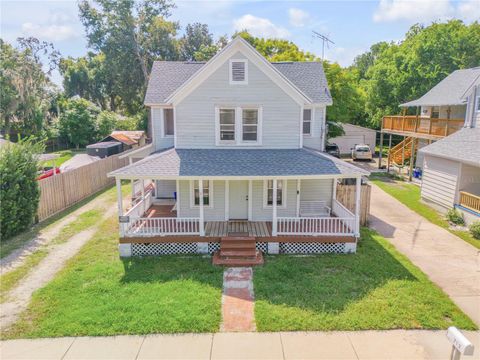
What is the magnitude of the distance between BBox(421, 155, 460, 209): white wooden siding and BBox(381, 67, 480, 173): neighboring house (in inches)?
125

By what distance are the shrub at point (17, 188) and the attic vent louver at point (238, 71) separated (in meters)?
9.31

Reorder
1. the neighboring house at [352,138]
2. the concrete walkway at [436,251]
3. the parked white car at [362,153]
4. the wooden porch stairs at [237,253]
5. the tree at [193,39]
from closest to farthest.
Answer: the concrete walkway at [436,251]
the wooden porch stairs at [237,253]
the parked white car at [362,153]
the neighboring house at [352,138]
the tree at [193,39]

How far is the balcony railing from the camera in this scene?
21.2 metres

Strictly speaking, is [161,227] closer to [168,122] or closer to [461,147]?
[168,122]

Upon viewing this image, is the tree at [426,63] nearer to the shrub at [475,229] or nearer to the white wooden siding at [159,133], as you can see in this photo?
the shrub at [475,229]

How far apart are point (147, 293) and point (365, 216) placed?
35.2 feet

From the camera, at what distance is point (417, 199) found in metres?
20.7

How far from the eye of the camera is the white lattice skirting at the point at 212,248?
12.8m

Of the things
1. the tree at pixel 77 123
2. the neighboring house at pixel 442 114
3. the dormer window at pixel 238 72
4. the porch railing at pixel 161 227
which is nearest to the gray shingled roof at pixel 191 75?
the dormer window at pixel 238 72

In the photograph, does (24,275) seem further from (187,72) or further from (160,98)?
(187,72)

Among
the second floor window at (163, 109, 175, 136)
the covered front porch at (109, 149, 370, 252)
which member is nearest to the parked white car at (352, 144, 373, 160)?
the covered front porch at (109, 149, 370, 252)

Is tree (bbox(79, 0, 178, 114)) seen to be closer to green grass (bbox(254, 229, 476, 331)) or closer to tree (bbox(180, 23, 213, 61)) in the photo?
tree (bbox(180, 23, 213, 61))

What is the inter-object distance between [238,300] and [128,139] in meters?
29.0

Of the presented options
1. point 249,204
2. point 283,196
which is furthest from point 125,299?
point 283,196
